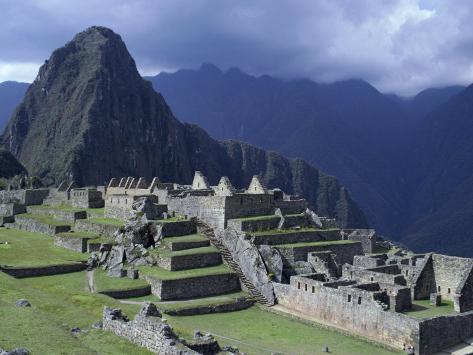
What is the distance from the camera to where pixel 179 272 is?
106 ft

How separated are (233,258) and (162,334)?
21039 mm

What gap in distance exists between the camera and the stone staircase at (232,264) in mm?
32125

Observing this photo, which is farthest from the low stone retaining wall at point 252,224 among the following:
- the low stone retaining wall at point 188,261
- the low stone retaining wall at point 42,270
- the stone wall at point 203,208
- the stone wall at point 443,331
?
the stone wall at point 443,331

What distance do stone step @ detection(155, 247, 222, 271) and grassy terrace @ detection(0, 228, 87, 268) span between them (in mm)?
6266

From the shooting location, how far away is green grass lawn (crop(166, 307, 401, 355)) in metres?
24.3

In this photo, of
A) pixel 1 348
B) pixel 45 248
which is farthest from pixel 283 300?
pixel 1 348

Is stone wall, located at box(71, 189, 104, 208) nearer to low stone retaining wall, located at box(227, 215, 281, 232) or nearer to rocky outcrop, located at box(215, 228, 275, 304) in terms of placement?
low stone retaining wall, located at box(227, 215, 281, 232)

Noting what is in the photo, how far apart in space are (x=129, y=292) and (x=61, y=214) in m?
21.4

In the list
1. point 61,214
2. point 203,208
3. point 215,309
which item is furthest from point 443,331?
point 61,214

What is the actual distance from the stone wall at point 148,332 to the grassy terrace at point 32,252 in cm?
1956

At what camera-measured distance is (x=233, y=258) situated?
34.8m

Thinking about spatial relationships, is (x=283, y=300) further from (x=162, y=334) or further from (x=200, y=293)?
(x=162, y=334)

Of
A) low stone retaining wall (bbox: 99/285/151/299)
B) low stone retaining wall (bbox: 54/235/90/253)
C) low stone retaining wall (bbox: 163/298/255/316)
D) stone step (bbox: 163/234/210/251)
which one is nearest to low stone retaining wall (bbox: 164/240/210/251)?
stone step (bbox: 163/234/210/251)

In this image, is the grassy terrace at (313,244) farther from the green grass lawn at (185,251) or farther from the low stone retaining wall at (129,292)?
the low stone retaining wall at (129,292)
